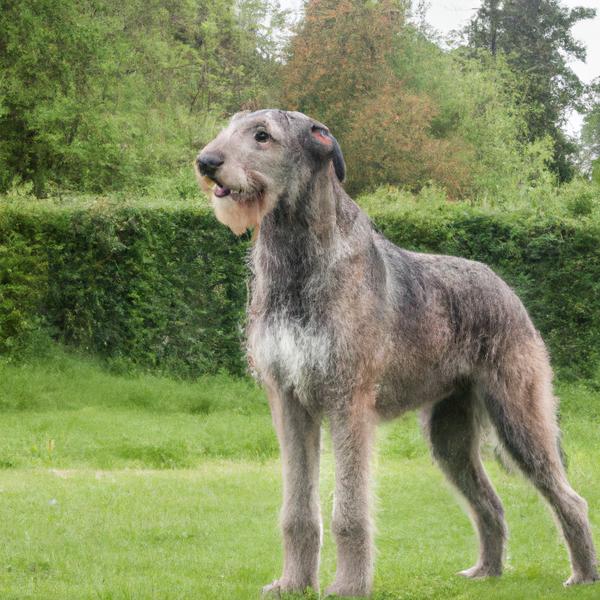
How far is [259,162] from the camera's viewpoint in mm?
5172

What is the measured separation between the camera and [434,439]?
6.65 m

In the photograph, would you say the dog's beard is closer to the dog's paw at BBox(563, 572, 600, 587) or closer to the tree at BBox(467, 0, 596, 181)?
the dog's paw at BBox(563, 572, 600, 587)

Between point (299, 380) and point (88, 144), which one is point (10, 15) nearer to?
point (88, 144)

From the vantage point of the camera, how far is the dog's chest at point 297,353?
17.5 ft

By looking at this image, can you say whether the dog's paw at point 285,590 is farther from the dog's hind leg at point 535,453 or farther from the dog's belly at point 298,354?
the dog's hind leg at point 535,453

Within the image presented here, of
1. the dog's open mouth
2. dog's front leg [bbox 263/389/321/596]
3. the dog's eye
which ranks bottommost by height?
dog's front leg [bbox 263/389/321/596]

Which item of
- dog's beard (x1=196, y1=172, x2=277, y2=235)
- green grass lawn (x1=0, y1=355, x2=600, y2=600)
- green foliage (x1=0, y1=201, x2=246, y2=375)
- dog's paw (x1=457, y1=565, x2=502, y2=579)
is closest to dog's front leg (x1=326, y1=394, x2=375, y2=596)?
green grass lawn (x1=0, y1=355, x2=600, y2=600)

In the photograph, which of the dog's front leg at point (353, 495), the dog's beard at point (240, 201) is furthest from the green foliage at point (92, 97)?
the dog's front leg at point (353, 495)

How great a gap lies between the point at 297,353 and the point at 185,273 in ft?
36.6

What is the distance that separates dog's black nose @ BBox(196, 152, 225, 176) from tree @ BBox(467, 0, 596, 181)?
4354cm

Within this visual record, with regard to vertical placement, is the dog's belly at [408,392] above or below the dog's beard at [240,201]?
below

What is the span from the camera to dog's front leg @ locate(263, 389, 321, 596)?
5.60 metres

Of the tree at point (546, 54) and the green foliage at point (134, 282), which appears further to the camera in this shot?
the tree at point (546, 54)

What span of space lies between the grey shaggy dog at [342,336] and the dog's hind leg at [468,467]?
31 centimetres
